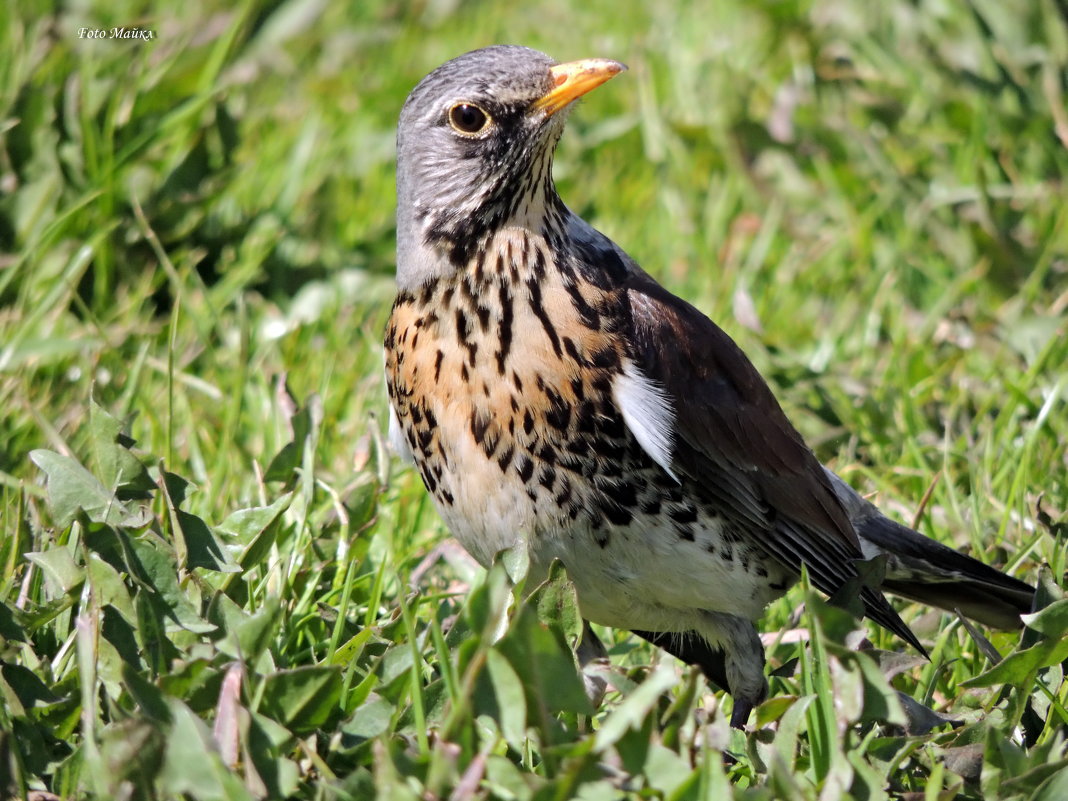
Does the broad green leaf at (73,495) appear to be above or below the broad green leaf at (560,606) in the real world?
above

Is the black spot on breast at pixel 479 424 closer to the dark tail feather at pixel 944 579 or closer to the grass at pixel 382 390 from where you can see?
the grass at pixel 382 390

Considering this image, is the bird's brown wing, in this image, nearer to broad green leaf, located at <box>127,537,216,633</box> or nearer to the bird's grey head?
the bird's grey head

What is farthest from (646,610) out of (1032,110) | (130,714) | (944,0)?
(944,0)

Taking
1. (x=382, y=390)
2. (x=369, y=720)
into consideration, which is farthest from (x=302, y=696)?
(x=382, y=390)

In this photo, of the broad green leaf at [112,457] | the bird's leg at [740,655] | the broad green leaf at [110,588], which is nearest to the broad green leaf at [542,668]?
the broad green leaf at [110,588]

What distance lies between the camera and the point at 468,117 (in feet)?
12.8

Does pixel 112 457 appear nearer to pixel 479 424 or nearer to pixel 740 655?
pixel 479 424

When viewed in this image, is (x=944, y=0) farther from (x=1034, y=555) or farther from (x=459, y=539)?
(x=459, y=539)

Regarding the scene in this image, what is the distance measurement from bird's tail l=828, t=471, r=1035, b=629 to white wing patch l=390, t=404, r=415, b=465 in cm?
142

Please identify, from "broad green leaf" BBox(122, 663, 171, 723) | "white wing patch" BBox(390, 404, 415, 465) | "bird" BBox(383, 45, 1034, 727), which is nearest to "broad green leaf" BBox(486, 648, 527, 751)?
"broad green leaf" BBox(122, 663, 171, 723)

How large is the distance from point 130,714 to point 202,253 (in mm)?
3409

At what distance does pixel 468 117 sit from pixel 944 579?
199cm

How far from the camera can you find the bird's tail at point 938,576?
4.13m

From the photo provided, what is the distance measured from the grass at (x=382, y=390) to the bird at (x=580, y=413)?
26 cm
